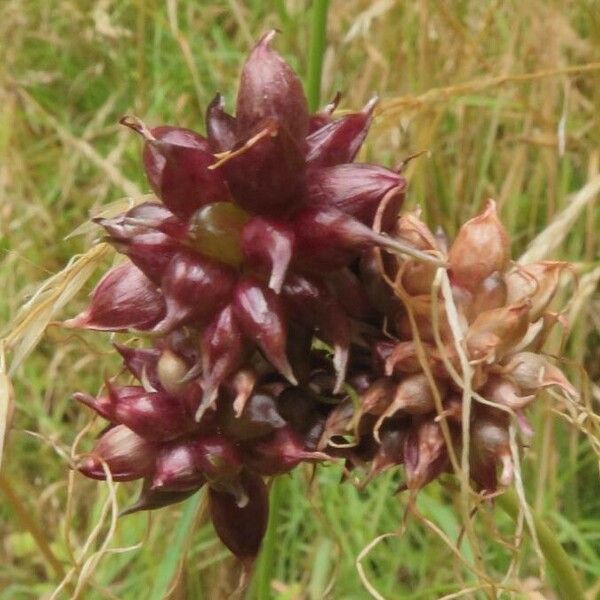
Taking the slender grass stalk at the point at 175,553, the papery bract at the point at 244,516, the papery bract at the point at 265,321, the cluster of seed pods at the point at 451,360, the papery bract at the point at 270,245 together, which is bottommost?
the slender grass stalk at the point at 175,553

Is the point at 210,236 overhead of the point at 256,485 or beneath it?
overhead

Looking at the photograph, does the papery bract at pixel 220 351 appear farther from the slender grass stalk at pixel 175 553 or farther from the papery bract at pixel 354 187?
the slender grass stalk at pixel 175 553

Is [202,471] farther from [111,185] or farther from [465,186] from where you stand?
[111,185]

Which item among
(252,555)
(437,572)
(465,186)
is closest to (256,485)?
(252,555)

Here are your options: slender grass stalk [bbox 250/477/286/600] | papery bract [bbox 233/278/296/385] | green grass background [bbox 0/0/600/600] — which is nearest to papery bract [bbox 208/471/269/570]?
papery bract [bbox 233/278/296/385]

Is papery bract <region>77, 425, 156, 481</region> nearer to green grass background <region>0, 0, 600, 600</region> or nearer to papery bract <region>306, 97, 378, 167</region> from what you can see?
papery bract <region>306, 97, 378, 167</region>

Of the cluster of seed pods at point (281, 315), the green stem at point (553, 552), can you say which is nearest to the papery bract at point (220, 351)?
the cluster of seed pods at point (281, 315)
